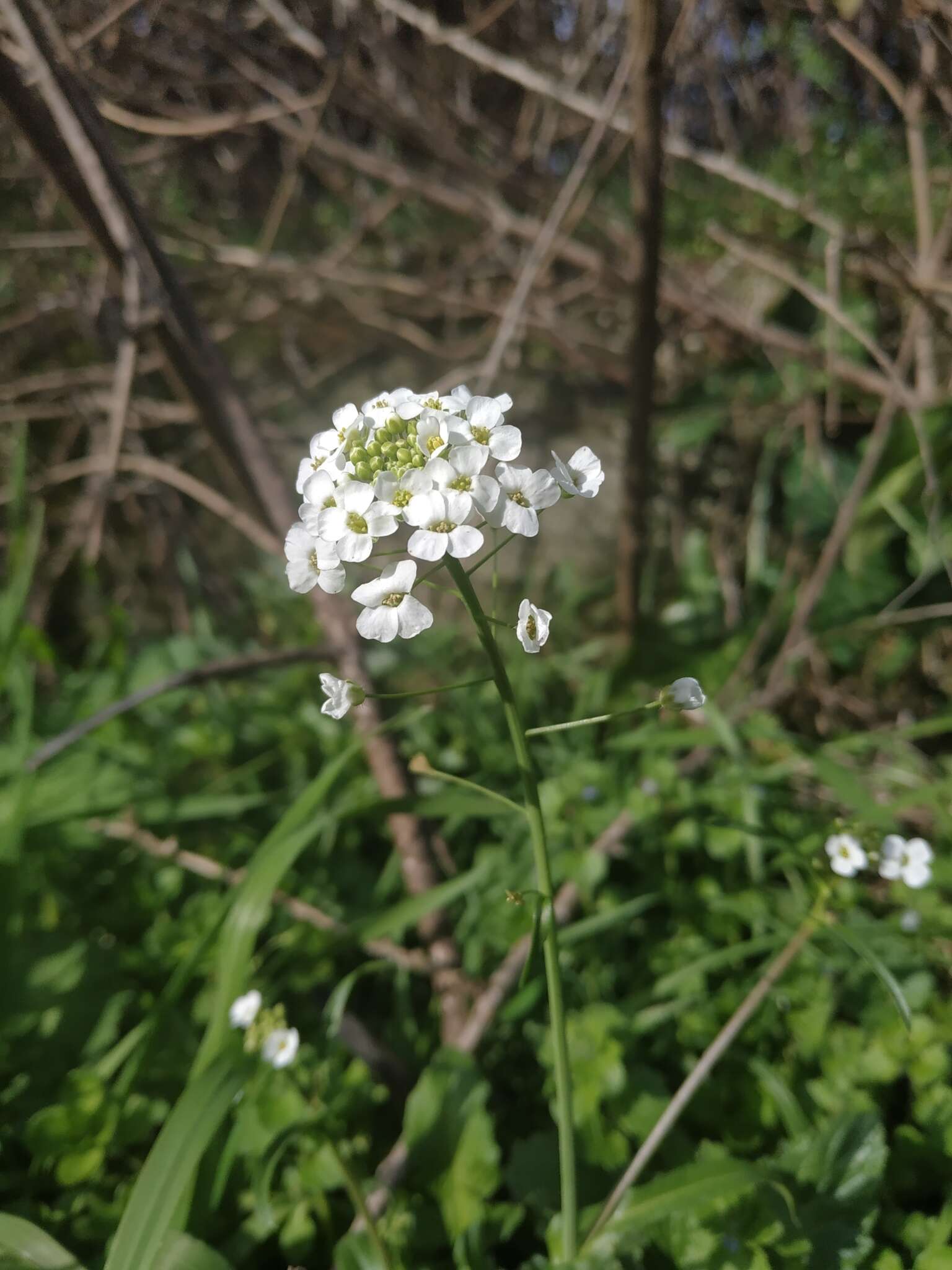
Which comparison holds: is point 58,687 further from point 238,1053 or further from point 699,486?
point 699,486

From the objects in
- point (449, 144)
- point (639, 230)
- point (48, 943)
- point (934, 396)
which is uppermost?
point (449, 144)

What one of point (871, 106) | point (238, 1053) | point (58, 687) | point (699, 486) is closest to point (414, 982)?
point (238, 1053)

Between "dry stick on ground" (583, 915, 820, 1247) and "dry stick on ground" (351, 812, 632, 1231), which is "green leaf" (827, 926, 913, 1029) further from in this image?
"dry stick on ground" (351, 812, 632, 1231)

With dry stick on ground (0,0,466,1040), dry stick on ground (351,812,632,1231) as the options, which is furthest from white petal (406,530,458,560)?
dry stick on ground (0,0,466,1040)

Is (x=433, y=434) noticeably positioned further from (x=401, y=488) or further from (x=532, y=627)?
(x=532, y=627)

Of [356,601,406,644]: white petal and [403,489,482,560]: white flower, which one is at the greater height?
[403,489,482,560]: white flower

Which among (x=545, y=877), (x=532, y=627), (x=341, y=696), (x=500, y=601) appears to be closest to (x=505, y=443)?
(x=532, y=627)

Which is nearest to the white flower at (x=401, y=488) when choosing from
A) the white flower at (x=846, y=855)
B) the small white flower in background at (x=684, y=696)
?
the small white flower in background at (x=684, y=696)
